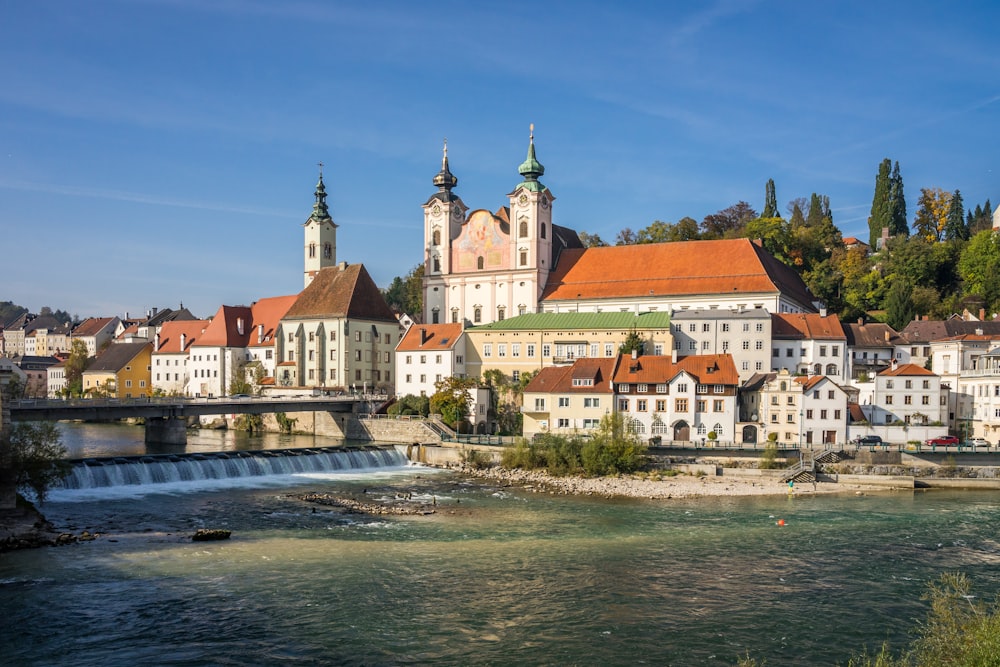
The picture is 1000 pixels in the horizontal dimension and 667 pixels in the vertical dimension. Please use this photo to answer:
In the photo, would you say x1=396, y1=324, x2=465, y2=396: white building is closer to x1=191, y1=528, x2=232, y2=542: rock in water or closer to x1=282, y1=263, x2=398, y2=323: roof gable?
x1=282, y1=263, x2=398, y2=323: roof gable

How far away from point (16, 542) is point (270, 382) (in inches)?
2093

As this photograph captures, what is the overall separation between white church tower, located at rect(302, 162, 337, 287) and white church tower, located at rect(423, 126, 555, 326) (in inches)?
626

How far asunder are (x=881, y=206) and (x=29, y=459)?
345 ft

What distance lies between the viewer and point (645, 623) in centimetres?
2322

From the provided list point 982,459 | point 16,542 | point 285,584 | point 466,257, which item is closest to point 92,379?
point 466,257

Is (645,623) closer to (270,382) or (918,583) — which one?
(918,583)

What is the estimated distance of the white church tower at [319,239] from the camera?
9581cm

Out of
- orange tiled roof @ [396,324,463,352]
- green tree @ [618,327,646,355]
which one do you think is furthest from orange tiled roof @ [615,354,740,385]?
orange tiled roof @ [396,324,463,352]

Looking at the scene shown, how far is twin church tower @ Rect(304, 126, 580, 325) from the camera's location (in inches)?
3098

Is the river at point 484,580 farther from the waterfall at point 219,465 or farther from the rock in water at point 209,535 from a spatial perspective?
the waterfall at point 219,465

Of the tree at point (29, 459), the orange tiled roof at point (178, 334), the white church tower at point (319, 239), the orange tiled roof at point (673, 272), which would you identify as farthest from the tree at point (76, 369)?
the tree at point (29, 459)

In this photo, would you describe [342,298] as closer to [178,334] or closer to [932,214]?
[178,334]

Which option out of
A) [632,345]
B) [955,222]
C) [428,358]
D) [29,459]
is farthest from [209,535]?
[955,222]

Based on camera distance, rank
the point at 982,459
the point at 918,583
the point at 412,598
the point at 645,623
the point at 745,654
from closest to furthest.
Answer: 1. the point at 745,654
2. the point at 645,623
3. the point at 412,598
4. the point at 918,583
5. the point at 982,459
